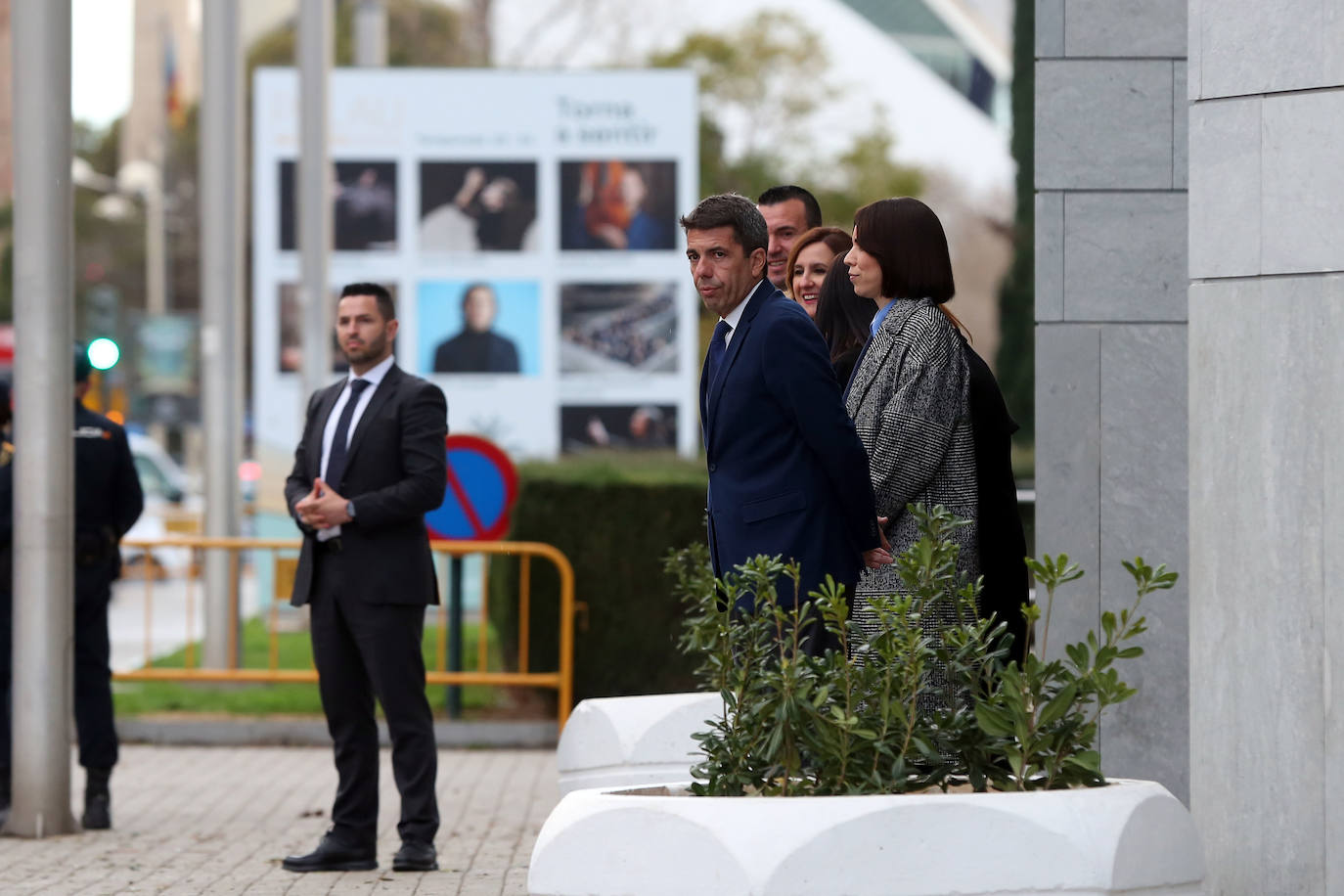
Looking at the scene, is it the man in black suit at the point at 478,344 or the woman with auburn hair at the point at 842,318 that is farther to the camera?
the man in black suit at the point at 478,344

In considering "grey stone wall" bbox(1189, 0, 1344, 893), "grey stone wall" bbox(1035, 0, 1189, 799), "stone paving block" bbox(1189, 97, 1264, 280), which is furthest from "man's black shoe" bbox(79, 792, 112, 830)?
"stone paving block" bbox(1189, 97, 1264, 280)

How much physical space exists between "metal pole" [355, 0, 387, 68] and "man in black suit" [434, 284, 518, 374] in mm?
4686

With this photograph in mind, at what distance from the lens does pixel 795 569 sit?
4637mm

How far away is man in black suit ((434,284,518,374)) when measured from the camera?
59.8 ft

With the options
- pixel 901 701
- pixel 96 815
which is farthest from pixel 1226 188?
pixel 96 815

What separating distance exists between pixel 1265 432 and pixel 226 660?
10.3 meters

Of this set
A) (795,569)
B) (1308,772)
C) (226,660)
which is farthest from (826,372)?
(226,660)

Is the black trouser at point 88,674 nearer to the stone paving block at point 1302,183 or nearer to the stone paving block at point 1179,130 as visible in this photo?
the stone paving block at point 1179,130

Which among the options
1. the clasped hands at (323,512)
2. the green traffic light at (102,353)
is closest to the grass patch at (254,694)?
the green traffic light at (102,353)

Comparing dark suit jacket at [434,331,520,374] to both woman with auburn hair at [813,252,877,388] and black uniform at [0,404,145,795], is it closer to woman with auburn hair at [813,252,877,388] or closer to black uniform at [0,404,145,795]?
black uniform at [0,404,145,795]

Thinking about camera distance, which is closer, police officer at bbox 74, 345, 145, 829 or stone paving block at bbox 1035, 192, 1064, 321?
stone paving block at bbox 1035, 192, 1064, 321

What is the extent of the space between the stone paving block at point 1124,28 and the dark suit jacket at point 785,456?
2.06 meters

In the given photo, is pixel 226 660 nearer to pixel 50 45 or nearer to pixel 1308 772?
pixel 50 45

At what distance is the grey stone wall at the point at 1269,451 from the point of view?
5098mm
